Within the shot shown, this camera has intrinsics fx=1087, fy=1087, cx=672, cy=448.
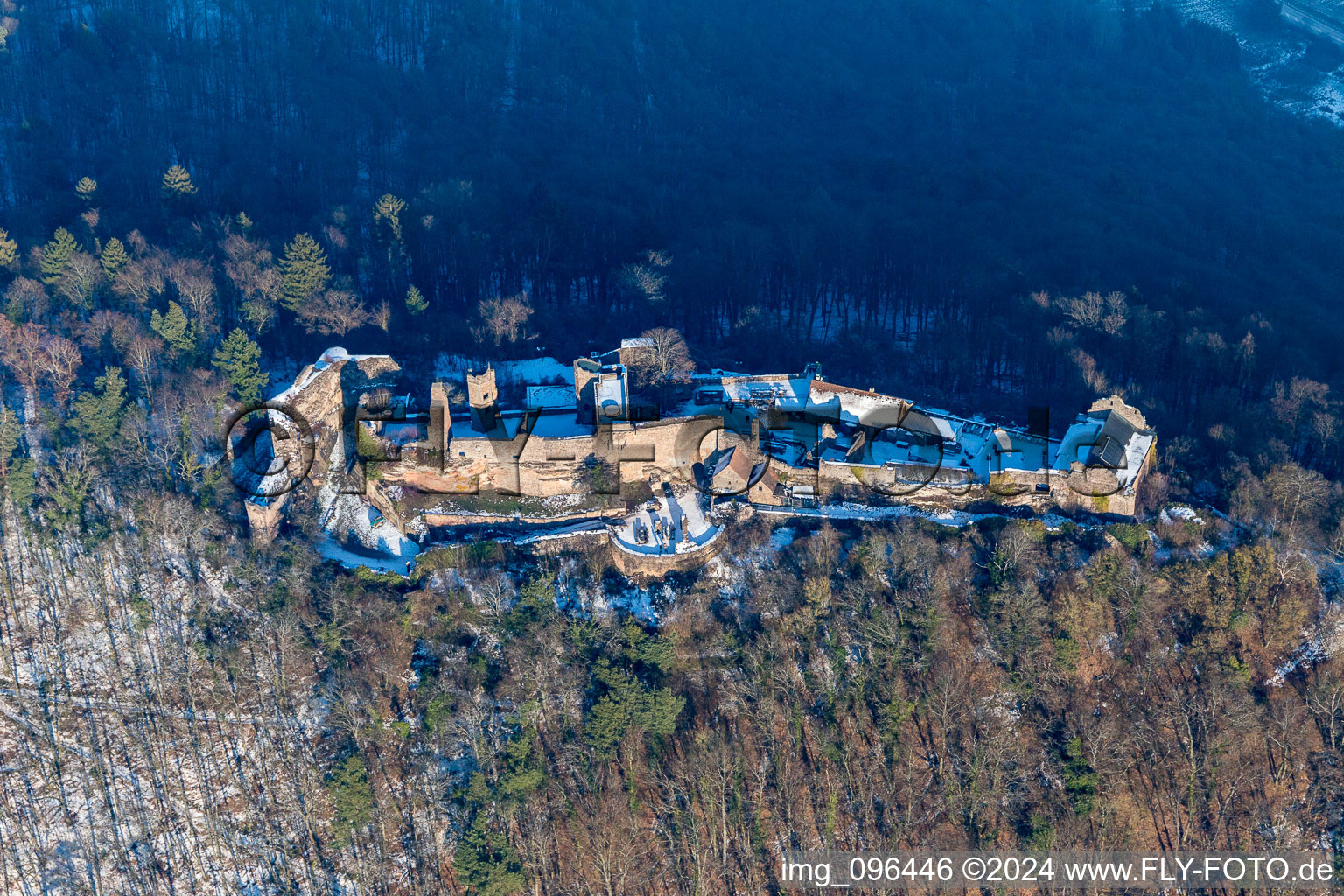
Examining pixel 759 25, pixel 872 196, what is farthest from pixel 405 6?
pixel 872 196

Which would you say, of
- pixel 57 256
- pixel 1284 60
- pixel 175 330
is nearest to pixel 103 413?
pixel 175 330

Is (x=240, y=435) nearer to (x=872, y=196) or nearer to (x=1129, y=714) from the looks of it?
(x=1129, y=714)

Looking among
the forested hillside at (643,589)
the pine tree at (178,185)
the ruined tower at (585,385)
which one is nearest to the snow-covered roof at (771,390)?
the ruined tower at (585,385)

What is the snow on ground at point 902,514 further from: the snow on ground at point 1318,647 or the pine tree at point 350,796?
the pine tree at point 350,796

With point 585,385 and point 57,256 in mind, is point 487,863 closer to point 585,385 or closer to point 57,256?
point 585,385

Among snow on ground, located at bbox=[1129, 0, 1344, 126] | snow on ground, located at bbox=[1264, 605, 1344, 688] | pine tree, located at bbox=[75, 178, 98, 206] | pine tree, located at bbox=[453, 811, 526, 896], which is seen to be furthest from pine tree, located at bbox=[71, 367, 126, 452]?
snow on ground, located at bbox=[1129, 0, 1344, 126]

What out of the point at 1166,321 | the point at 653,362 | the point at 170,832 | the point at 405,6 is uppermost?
the point at 405,6

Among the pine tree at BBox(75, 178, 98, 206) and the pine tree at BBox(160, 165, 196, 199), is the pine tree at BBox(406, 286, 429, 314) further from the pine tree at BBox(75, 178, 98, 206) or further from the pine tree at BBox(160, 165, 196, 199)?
the pine tree at BBox(75, 178, 98, 206)
